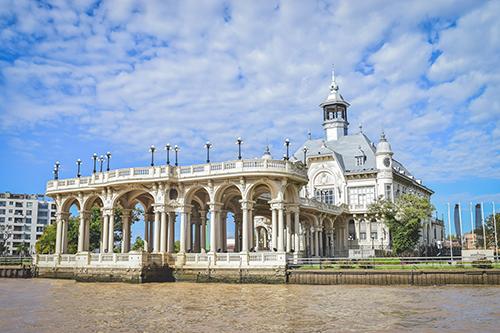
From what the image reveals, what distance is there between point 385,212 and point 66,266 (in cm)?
3214

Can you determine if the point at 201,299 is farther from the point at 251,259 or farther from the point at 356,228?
the point at 356,228

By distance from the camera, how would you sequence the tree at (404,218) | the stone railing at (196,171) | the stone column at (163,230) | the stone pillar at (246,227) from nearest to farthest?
the stone pillar at (246,227)
the stone railing at (196,171)
the stone column at (163,230)
the tree at (404,218)

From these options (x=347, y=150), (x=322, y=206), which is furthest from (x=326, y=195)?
(x=322, y=206)

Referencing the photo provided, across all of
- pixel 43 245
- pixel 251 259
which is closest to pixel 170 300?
→ pixel 251 259

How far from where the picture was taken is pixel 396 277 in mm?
36719

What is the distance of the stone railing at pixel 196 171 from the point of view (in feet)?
141

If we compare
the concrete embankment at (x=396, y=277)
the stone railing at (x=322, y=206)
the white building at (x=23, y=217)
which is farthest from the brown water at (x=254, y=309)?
the white building at (x=23, y=217)

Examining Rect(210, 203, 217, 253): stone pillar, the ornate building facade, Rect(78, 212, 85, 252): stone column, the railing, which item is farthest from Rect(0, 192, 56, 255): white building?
the railing

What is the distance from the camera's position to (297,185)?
152 feet

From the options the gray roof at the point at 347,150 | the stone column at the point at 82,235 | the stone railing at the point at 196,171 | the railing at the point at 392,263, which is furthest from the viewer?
the gray roof at the point at 347,150

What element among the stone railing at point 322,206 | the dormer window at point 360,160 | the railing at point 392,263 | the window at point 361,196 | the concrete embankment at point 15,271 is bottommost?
the concrete embankment at point 15,271

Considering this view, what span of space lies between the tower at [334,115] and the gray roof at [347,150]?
61.8 inches

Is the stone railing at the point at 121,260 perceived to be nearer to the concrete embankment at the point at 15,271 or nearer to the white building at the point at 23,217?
the concrete embankment at the point at 15,271

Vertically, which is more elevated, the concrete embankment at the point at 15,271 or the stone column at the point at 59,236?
the stone column at the point at 59,236
